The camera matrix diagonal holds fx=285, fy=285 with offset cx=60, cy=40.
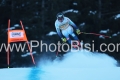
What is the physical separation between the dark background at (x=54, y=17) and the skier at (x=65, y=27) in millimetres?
186

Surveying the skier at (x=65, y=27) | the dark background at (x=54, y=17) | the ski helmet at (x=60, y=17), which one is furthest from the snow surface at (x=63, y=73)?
the dark background at (x=54, y=17)

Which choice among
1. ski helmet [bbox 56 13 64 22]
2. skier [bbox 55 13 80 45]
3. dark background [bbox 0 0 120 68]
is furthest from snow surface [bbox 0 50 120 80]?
dark background [bbox 0 0 120 68]

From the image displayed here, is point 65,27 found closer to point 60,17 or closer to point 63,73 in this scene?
point 60,17

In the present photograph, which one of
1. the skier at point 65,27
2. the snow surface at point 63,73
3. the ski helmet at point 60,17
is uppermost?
the ski helmet at point 60,17

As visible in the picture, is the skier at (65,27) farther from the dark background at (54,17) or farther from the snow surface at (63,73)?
the snow surface at (63,73)

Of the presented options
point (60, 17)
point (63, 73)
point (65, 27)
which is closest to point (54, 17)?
point (60, 17)

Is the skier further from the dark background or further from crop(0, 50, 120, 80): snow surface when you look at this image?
crop(0, 50, 120, 80): snow surface

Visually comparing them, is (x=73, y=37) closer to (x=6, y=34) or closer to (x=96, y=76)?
(x=6, y=34)

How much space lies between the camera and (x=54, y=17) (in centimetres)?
612

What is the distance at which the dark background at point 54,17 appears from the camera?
6199mm

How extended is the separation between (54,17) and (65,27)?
0.42 m

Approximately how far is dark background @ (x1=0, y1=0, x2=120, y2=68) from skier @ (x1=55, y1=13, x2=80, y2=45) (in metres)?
0.19

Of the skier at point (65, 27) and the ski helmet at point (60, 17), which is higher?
the ski helmet at point (60, 17)

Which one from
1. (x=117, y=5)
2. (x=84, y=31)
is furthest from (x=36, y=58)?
(x=117, y=5)
